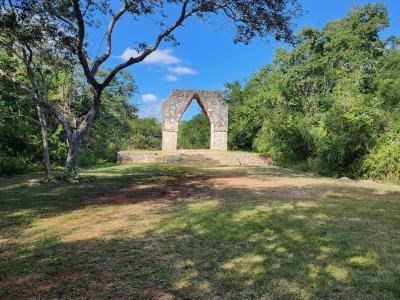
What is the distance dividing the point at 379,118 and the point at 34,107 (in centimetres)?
1595

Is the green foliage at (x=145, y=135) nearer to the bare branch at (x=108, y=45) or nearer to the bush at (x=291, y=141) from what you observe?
the bush at (x=291, y=141)

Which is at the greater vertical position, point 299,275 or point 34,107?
point 34,107

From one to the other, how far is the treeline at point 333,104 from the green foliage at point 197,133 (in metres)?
12.2

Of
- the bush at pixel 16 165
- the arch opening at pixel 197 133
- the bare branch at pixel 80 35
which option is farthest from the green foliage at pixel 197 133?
the bare branch at pixel 80 35

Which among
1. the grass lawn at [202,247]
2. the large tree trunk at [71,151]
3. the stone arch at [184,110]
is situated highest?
the stone arch at [184,110]

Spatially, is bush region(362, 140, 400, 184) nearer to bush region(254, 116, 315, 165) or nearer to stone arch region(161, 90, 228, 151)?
bush region(254, 116, 315, 165)

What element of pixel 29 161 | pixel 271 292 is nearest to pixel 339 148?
pixel 271 292

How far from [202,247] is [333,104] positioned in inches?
609

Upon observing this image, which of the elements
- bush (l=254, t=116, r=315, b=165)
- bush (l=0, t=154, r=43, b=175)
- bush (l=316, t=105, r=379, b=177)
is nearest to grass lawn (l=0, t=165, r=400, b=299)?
bush (l=316, t=105, r=379, b=177)

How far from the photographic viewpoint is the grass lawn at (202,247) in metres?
3.31

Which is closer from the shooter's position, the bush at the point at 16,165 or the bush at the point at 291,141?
the bush at the point at 16,165

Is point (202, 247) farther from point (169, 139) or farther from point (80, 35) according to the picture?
point (169, 139)

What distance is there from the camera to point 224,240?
4.67 meters

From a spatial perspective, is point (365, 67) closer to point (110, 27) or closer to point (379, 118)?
point (379, 118)
